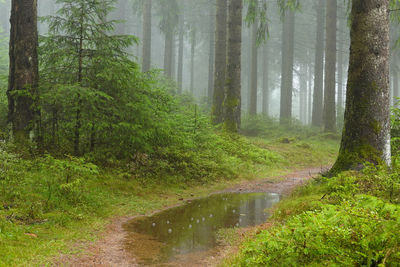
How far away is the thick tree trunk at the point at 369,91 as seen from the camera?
22.5ft

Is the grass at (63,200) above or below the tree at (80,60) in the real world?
below

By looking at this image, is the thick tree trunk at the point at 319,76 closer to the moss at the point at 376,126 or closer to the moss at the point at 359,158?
the moss at the point at 376,126

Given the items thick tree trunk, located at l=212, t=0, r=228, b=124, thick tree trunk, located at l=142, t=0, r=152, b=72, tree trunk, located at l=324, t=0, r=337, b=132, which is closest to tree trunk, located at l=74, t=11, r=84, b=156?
thick tree trunk, located at l=212, t=0, r=228, b=124

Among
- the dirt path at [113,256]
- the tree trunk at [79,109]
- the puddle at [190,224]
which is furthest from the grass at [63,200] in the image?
the tree trunk at [79,109]

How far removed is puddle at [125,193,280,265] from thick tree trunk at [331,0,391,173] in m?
2.37

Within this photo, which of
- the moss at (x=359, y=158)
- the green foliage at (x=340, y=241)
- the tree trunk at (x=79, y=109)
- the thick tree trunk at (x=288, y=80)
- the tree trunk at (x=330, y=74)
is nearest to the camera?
the green foliage at (x=340, y=241)

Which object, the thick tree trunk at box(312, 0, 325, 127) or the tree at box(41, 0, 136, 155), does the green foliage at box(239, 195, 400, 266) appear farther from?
the thick tree trunk at box(312, 0, 325, 127)

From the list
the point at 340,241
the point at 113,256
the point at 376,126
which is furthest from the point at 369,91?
the point at 113,256

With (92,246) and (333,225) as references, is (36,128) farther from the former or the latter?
(333,225)

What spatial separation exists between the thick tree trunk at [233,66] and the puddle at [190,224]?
669 cm

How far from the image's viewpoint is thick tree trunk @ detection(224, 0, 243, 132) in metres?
15.4

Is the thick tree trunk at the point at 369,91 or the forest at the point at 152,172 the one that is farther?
the thick tree trunk at the point at 369,91

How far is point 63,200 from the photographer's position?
21.5ft

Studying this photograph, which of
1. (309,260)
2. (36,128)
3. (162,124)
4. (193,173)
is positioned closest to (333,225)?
(309,260)
